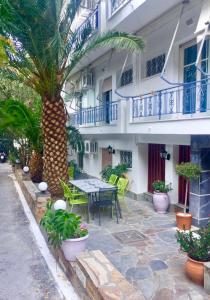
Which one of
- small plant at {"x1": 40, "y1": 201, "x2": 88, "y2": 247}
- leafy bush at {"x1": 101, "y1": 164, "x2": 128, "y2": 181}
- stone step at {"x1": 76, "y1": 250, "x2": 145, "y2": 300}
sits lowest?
stone step at {"x1": 76, "y1": 250, "x2": 145, "y2": 300}

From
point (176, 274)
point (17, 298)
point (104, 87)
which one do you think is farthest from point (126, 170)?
point (17, 298)

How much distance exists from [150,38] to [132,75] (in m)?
2.03

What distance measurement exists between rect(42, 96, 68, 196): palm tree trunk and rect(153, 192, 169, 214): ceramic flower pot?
3642 mm

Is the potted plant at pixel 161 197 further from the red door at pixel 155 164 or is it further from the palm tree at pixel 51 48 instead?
the palm tree at pixel 51 48

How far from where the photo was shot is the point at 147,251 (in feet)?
22.8

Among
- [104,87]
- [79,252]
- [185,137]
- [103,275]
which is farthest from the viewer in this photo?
[104,87]

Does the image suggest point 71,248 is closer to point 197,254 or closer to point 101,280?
point 101,280

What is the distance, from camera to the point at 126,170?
13070 mm

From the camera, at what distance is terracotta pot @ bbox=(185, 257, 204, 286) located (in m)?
5.28

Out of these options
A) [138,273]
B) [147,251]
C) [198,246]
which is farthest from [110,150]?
[198,246]

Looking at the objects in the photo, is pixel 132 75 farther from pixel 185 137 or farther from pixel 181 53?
pixel 185 137

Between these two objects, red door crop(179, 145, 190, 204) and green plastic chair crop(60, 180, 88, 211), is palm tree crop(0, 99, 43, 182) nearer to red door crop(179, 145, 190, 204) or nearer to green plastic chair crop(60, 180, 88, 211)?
green plastic chair crop(60, 180, 88, 211)

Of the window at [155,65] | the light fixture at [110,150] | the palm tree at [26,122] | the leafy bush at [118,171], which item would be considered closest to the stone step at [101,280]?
the leafy bush at [118,171]

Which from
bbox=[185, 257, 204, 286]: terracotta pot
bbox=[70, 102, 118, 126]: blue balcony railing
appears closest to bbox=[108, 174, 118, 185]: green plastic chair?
bbox=[70, 102, 118, 126]: blue balcony railing
